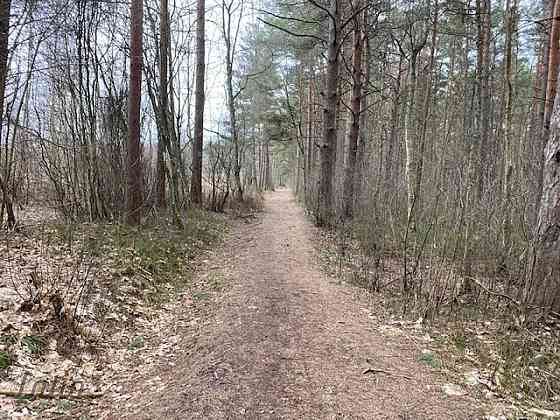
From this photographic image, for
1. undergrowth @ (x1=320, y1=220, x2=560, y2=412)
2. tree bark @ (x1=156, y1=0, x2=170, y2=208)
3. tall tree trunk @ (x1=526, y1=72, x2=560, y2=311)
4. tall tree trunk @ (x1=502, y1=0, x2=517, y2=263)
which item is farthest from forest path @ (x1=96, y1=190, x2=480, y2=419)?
tree bark @ (x1=156, y1=0, x2=170, y2=208)

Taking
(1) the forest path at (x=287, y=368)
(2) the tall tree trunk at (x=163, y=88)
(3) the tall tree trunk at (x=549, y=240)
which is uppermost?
(2) the tall tree trunk at (x=163, y=88)

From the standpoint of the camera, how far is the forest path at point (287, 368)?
3.15 m

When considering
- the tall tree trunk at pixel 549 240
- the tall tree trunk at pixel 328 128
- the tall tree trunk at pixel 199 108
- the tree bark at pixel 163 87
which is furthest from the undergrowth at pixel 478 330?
the tall tree trunk at pixel 199 108

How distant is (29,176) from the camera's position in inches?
438

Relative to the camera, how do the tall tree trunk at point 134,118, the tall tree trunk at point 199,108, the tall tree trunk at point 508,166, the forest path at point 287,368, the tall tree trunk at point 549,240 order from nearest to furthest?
1. the forest path at point 287,368
2. the tall tree trunk at point 549,240
3. the tall tree trunk at point 508,166
4. the tall tree trunk at point 134,118
5. the tall tree trunk at point 199,108

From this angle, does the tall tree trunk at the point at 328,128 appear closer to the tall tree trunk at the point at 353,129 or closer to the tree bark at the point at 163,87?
the tall tree trunk at the point at 353,129

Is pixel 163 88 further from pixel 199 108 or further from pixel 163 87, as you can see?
pixel 199 108

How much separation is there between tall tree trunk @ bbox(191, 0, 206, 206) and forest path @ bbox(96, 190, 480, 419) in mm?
8004

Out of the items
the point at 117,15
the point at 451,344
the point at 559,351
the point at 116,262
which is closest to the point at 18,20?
the point at 117,15

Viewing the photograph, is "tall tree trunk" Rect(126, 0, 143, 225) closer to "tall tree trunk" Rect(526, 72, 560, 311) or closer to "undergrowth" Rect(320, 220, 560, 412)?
"undergrowth" Rect(320, 220, 560, 412)

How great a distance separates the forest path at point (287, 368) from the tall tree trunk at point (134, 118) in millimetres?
3674

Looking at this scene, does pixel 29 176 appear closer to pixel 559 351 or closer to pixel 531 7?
pixel 559 351

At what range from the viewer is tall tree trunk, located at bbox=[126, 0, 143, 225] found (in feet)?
27.3

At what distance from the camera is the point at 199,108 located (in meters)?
13.7
